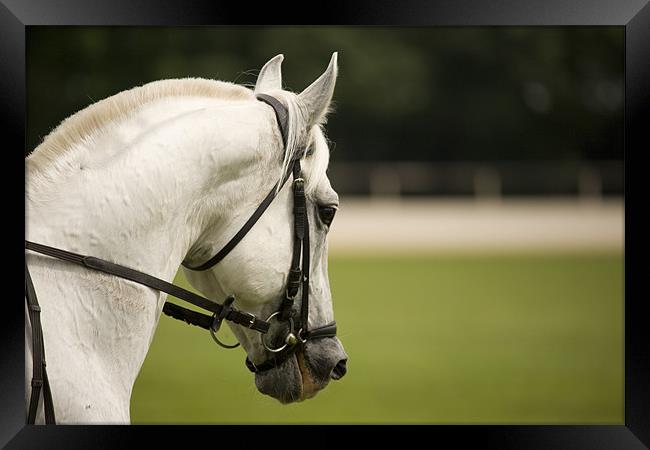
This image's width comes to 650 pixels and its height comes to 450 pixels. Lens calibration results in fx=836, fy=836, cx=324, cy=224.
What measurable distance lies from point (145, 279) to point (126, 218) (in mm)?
225

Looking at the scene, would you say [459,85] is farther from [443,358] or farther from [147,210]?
[147,210]

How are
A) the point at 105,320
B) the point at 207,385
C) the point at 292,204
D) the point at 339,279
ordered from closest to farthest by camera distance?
the point at 105,320, the point at 292,204, the point at 207,385, the point at 339,279

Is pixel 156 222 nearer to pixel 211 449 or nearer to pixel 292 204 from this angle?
pixel 292 204

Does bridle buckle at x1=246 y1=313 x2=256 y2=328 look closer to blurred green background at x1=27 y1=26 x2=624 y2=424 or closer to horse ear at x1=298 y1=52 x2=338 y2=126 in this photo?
horse ear at x1=298 y1=52 x2=338 y2=126

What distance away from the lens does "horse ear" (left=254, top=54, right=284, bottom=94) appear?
3.53 metres

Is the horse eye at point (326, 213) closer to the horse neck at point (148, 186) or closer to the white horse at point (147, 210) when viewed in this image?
the white horse at point (147, 210)

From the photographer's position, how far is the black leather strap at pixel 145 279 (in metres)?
2.79

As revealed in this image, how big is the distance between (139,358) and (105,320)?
228mm

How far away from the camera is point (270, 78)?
3582 mm

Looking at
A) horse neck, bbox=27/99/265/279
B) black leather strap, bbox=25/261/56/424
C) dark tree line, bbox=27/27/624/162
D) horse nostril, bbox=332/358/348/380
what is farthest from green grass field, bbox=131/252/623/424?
dark tree line, bbox=27/27/624/162

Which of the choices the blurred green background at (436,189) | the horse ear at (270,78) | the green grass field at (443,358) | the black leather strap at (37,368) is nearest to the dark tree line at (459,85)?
the blurred green background at (436,189)

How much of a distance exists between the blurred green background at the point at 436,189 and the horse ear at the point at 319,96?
2.53ft

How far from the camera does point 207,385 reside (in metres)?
10.2
